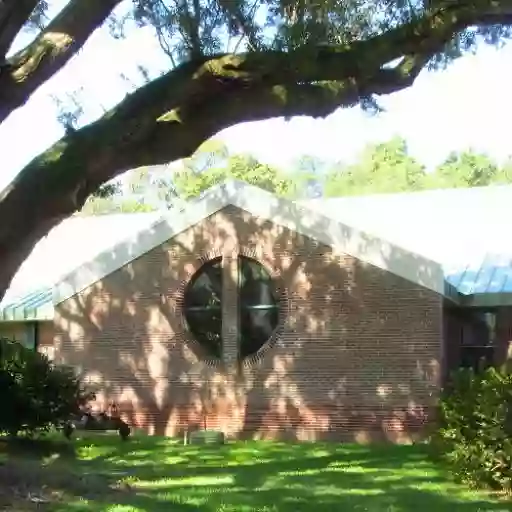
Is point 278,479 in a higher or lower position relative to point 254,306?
lower

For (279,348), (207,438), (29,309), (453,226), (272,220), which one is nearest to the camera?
(207,438)

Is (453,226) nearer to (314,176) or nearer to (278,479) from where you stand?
(278,479)

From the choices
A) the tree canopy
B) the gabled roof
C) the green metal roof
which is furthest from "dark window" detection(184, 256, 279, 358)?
the tree canopy

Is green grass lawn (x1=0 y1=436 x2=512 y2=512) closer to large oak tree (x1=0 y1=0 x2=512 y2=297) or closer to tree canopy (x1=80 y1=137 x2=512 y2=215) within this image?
large oak tree (x1=0 y1=0 x2=512 y2=297)

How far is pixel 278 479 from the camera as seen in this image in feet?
42.2

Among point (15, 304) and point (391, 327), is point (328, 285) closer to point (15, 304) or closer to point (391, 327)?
point (391, 327)

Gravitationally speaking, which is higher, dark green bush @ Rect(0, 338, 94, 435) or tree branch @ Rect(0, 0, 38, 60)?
tree branch @ Rect(0, 0, 38, 60)

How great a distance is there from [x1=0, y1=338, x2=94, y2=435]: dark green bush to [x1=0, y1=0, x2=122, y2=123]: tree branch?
913cm

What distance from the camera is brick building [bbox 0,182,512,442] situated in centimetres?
1830

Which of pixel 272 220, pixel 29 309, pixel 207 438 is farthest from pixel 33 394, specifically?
pixel 272 220

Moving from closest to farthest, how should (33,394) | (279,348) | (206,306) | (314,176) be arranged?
1. (33,394)
2. (279,348)
3. (206,306)
4. (314,176)

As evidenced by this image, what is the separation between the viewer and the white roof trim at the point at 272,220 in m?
18.2

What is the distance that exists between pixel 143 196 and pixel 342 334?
4418 cm

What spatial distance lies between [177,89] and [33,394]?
395 inches
